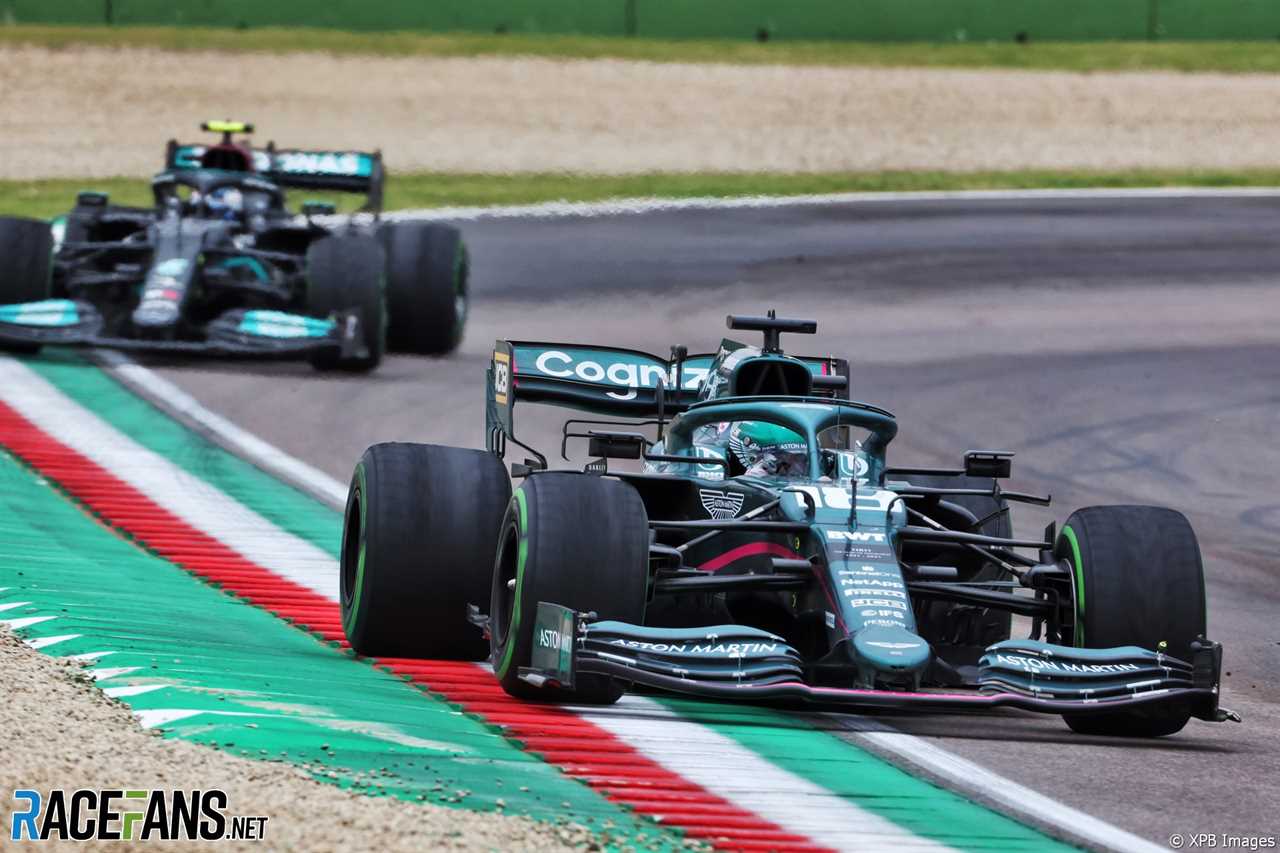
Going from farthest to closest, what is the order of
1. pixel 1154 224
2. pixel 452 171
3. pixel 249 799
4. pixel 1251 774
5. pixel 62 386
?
pixel 452 171, pixel 1154 224, pixel 62 386, pixel 1251 774, pixel 249 799

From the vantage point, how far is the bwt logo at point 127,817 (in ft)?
20.0

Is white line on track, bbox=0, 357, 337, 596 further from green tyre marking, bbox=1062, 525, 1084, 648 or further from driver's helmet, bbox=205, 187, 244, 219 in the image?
green tyre marking, bbox=1062, 525, 1084, 648

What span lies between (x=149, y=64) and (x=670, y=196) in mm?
11034

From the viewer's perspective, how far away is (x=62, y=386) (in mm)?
19031

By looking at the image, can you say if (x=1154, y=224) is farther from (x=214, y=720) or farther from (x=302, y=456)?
(x=214, y=720)

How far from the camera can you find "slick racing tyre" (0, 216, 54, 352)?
19.8 meters

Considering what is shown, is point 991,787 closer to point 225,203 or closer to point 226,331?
point 226,331

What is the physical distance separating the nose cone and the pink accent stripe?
81 cm

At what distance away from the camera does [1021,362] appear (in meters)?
21.8

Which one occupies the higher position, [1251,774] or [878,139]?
[878,139]

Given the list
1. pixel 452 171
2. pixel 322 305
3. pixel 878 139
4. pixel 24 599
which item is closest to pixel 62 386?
pixel 322 305

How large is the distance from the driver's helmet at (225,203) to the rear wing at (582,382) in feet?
33.1

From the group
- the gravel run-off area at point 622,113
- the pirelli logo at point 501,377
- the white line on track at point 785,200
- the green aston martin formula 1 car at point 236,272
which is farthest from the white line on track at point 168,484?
the gravel run-off area at point 622,113

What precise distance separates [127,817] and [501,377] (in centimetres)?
514
